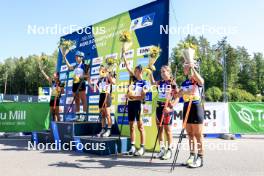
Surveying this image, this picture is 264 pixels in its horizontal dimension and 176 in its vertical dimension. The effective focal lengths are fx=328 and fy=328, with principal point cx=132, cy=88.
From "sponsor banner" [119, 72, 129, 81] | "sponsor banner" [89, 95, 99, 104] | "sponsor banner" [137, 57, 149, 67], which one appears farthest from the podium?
"sponsor banner" [137, 57, 149, 67]

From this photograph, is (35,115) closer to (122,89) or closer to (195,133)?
(122,89)

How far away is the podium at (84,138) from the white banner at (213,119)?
434 cm

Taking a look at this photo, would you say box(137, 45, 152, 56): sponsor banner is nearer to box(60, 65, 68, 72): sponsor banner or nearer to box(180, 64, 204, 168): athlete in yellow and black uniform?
box(180, 64, 204, 168): athlete in yellow and black uniform

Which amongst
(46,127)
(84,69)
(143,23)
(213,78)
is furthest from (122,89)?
(213,78)

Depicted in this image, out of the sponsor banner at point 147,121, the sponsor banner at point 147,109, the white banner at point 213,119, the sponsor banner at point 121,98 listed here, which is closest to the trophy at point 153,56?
the sponsor banner at point 147,109

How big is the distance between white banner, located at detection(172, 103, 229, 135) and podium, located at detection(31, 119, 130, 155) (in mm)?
4342

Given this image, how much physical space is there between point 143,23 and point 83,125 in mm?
3506

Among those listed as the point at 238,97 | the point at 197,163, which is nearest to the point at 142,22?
the point at 197,163

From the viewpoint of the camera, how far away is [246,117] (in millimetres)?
13711

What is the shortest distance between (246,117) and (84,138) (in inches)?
307

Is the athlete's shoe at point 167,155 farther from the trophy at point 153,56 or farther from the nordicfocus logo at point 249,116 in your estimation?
the nordicfocus logo at point 249,116

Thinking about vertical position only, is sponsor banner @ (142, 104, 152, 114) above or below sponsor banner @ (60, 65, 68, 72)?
below

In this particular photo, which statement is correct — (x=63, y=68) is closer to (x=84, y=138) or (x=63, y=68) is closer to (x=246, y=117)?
(x=84, y=138)

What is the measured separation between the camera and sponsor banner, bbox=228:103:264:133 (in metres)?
13.7
